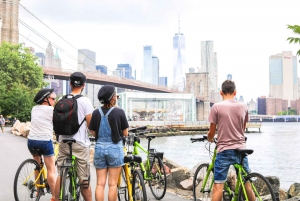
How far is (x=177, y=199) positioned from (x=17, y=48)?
49327 millimetres

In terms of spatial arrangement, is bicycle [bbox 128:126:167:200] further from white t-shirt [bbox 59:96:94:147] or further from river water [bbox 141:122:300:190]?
white t-shirt [bbox 59:96:94:147]

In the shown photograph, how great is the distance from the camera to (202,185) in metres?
5.78

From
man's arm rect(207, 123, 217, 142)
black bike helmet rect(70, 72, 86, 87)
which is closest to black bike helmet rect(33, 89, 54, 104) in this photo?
black bike helmet rect(70, 72, 86, 87)

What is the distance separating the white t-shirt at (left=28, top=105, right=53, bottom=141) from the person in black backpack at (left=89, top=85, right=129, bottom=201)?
1.12 metres

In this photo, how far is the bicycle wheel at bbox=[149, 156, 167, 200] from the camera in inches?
270

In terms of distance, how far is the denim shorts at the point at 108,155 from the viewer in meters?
4.60

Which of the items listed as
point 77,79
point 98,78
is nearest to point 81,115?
point 77,79

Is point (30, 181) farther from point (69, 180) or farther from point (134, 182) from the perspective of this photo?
point (134, 182)

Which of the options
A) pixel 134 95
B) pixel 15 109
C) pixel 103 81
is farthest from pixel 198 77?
pixel 15 109

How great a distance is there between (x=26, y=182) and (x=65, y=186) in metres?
1.35

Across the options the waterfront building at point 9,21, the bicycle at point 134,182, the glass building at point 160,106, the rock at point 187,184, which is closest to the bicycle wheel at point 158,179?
the rock at point 187,184

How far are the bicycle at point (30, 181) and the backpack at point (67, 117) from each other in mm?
1174

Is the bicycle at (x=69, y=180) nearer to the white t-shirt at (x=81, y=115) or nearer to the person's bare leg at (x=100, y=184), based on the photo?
the white t-shirt at (x=81, y=115)

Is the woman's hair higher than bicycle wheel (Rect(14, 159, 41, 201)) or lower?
higher
